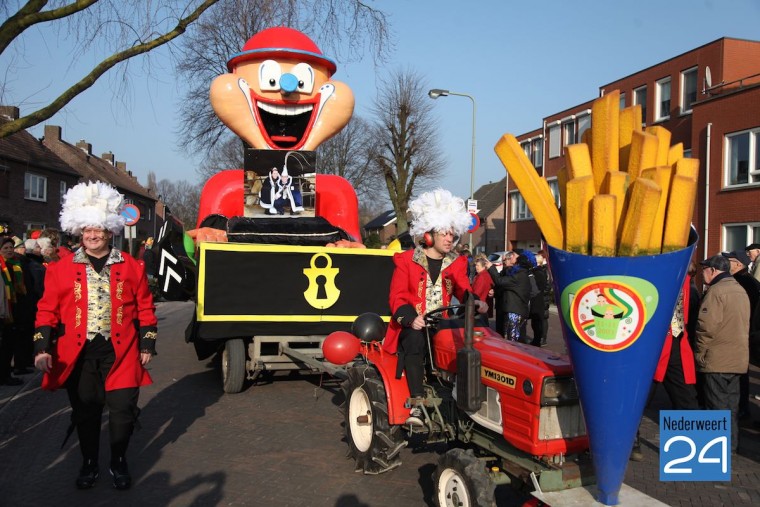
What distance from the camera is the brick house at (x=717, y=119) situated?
1947cm

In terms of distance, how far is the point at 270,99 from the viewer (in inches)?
382

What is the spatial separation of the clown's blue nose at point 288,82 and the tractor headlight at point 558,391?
23.3 ft

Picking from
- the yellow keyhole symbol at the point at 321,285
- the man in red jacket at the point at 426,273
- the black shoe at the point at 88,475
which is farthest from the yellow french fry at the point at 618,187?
the yellow keyhole symbol at the point at 321,285

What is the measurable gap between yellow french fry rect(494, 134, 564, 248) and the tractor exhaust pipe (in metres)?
0.71

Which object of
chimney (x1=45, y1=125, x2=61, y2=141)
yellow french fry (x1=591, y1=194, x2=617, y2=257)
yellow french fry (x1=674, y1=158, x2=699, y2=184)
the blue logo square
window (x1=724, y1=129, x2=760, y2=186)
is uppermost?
chimney (x1=45, y1=125, x2=61, y2=141)

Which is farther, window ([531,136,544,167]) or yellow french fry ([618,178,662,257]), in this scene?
window ([531,136,544,167])

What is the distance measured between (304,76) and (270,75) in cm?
50

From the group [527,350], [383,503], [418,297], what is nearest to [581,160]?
[527,350]

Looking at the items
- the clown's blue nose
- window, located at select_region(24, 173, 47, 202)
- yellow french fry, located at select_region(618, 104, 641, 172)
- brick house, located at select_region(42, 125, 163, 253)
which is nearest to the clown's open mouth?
the clown's blue nose

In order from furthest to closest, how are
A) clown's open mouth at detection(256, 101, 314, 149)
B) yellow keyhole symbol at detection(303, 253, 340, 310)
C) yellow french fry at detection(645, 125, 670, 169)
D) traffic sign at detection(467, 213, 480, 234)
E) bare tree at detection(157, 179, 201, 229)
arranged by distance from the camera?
bare tree at detection(157, 179, 201, 229)
clown's open mouth at detection(256, 101, 314, 149)
yellow keyhole symbol at detection(303, 253, 340, 310)
traffic sign at detection(467, 213, 480, 234)
yellow french fry at detection(645, 125, 670, 169)

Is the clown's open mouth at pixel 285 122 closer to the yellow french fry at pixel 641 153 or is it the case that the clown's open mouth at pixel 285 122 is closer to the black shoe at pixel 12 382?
the black shoe at pixel 12 382

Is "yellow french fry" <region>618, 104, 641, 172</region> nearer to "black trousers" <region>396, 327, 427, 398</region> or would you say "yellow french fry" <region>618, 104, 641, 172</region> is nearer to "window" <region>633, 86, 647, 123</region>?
"black trousers" <region>396, 327, 427, 398</region>

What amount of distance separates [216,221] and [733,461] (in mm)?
6600

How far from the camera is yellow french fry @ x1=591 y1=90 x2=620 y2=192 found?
9.70 ft
